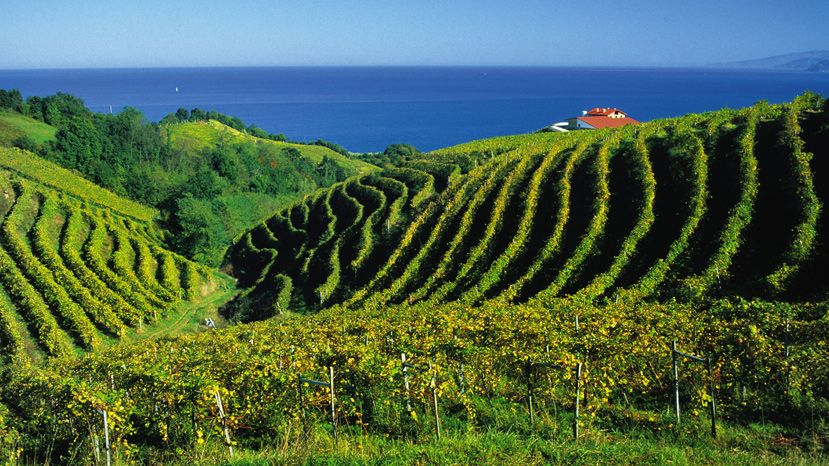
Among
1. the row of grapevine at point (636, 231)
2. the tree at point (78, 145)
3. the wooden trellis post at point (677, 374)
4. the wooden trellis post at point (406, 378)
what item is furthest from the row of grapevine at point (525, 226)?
the tree at point (78, 145)

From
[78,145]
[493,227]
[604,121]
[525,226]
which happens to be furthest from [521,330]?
[78,145]

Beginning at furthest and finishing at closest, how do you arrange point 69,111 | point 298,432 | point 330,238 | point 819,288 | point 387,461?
point 69,111 < point 330,238 < point 819,288 < point 298,432 < point 387,461

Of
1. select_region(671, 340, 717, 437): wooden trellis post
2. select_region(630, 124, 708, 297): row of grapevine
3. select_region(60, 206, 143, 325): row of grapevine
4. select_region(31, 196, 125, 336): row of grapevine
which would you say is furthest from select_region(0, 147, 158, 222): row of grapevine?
select_region(671, 340, 717, 437): wooden trellis post

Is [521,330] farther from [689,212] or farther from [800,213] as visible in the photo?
[800,213]

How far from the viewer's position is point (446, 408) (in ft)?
42.0

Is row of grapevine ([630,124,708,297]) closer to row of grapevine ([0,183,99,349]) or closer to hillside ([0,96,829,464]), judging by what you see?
hillside ([0,96,829,464])

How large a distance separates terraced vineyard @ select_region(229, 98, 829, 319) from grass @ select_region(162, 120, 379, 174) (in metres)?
64.6


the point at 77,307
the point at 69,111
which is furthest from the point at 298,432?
the point at 69,111

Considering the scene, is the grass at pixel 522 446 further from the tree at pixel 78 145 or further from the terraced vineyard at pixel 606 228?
the tree at pixel 78 145

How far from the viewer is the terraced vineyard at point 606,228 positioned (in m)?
23.7

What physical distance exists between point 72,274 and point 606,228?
116 feet

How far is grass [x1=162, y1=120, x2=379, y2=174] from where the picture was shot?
108 m

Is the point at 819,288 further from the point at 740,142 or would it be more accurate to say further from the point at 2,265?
the point at 2,265

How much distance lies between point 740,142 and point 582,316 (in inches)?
800
